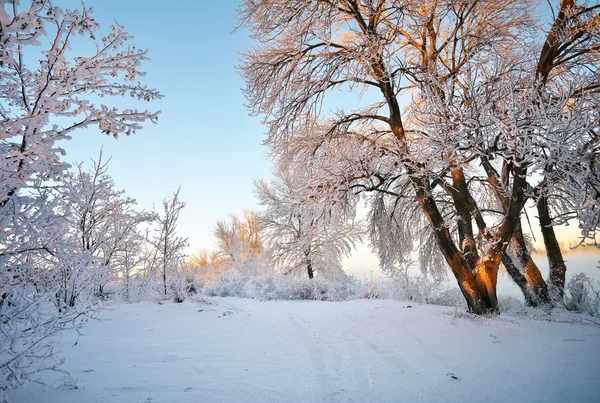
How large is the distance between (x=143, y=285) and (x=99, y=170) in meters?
3.09

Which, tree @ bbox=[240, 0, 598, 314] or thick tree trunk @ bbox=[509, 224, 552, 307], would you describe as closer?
tree @ bbox=[240, 0, 598, 314]

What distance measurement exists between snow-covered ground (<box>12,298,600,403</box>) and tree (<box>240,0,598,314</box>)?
56.1 inches

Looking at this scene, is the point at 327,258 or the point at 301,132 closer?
the point at 301,132

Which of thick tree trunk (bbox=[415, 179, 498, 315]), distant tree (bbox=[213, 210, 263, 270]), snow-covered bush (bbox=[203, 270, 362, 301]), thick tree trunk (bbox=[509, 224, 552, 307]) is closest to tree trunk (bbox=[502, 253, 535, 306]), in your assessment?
thick tree trunk (bbox=[509, 224, 552, 307])

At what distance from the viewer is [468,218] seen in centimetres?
548

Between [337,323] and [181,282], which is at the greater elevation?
[181,282]

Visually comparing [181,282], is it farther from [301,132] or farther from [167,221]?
[301,132]

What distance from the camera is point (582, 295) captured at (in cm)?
599

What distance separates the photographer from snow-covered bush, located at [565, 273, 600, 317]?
5698 millimetres

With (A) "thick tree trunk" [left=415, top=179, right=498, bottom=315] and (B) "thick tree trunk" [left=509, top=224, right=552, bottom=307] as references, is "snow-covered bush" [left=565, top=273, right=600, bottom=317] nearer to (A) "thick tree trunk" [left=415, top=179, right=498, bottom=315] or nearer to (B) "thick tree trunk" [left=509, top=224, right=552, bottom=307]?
(B) "thick tree trunk" [left=509, top=224, right=552, bottom=307]

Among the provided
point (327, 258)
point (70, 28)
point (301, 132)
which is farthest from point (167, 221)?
point (327, 258)

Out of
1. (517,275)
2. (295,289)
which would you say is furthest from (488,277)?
(295,289)

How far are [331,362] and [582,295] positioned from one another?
6.38 metres

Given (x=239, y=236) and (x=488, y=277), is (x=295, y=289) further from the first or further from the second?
(x=239, y=236)
